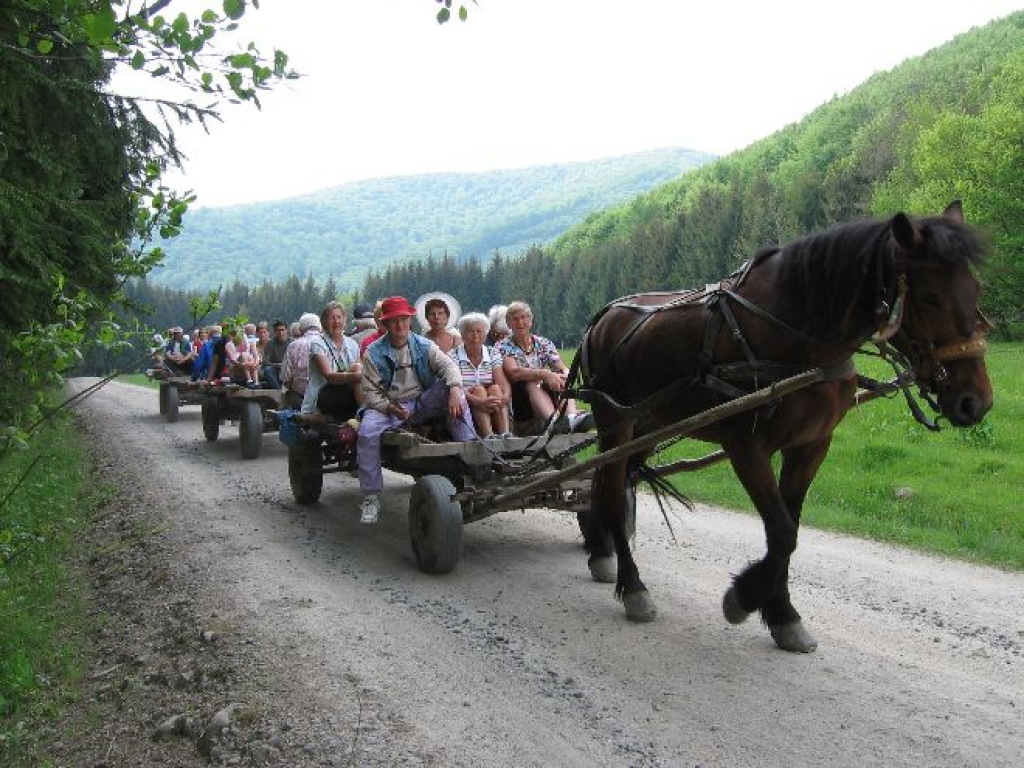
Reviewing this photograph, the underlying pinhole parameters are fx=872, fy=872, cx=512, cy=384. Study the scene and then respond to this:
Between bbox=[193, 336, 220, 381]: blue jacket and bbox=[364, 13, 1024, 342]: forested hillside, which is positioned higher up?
bbox=[364, 13, 1024, 342]: forested hillside

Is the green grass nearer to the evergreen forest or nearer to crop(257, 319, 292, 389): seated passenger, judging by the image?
the evergreen forest

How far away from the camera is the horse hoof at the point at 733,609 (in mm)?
4656

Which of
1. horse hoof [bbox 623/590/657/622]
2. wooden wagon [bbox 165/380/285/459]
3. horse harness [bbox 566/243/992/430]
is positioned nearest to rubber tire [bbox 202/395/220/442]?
wooden wagon [bbox 165/380/285/459]

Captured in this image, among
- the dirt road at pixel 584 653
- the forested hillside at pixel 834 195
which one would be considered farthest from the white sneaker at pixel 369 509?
the forested hillside at pixel 834 195

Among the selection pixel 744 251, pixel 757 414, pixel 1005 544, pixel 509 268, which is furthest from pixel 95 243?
pixel 509 268

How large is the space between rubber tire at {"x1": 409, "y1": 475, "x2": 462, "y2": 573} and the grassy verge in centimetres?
228

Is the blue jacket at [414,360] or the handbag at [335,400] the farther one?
the handbag at [335,400]

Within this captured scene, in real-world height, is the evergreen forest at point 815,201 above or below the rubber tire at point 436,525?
above

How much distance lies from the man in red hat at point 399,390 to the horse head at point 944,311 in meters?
3.75

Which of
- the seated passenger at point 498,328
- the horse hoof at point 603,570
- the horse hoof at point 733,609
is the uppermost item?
the seated passenger at point 498,328

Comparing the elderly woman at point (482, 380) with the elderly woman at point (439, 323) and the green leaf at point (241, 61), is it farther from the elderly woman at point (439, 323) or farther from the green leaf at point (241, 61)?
the green leaf at point (241, 61)

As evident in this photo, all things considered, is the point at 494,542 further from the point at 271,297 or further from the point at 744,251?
the point at 271,297

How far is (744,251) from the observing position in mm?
56781

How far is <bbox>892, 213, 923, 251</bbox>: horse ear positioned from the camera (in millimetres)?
3801
